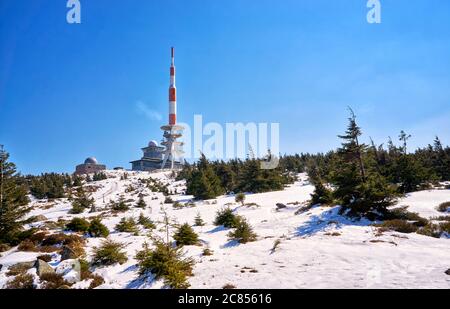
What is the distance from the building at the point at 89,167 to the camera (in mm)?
117500

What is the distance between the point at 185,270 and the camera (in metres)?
11.5

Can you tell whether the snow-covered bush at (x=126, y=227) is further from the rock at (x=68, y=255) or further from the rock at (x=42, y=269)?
the rock at (x=42, y=269)

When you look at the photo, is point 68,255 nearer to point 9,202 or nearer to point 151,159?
point 9,202

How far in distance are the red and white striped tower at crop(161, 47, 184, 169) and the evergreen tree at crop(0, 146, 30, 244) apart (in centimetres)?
9618

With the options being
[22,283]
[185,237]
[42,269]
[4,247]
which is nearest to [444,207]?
[185,237]

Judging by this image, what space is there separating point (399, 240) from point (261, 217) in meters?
12.9

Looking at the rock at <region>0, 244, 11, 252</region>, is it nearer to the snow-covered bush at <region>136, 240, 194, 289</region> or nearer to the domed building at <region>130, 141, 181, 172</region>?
the snow-covered bush at <region>136, 240, 194, 289</region>

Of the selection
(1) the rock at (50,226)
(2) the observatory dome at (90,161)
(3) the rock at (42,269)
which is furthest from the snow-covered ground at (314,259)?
(2) the observatory dome at (90,161)

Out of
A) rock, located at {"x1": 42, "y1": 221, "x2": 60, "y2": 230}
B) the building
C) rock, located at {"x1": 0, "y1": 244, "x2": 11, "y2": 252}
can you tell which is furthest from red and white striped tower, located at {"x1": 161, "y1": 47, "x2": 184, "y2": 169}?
rock, located at {"x1": 0, "y1": 244, "x2": 11, "y2": 252}

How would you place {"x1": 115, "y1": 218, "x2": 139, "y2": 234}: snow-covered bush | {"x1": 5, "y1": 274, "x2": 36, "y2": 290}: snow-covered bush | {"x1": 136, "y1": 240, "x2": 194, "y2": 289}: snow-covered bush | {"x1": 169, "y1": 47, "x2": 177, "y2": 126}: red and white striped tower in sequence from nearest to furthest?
1. {"x1": 136, "y1": 240, "x2": 194, "y2": 289}: snow-covered bush
2. {"x1": 5, "y1": 274, "x2": 36, "y2": 290}: snow-covered bush
3. {"x1": 115, "y1": 218, "x2": 139, "y2": 234}: snow-covered bush
4. {"x1": 169, "y1": 47, "x2": 177, "y2": 126}: red and white striped tower

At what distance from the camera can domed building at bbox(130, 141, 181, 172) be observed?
412 feet

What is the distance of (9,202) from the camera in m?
20.4
